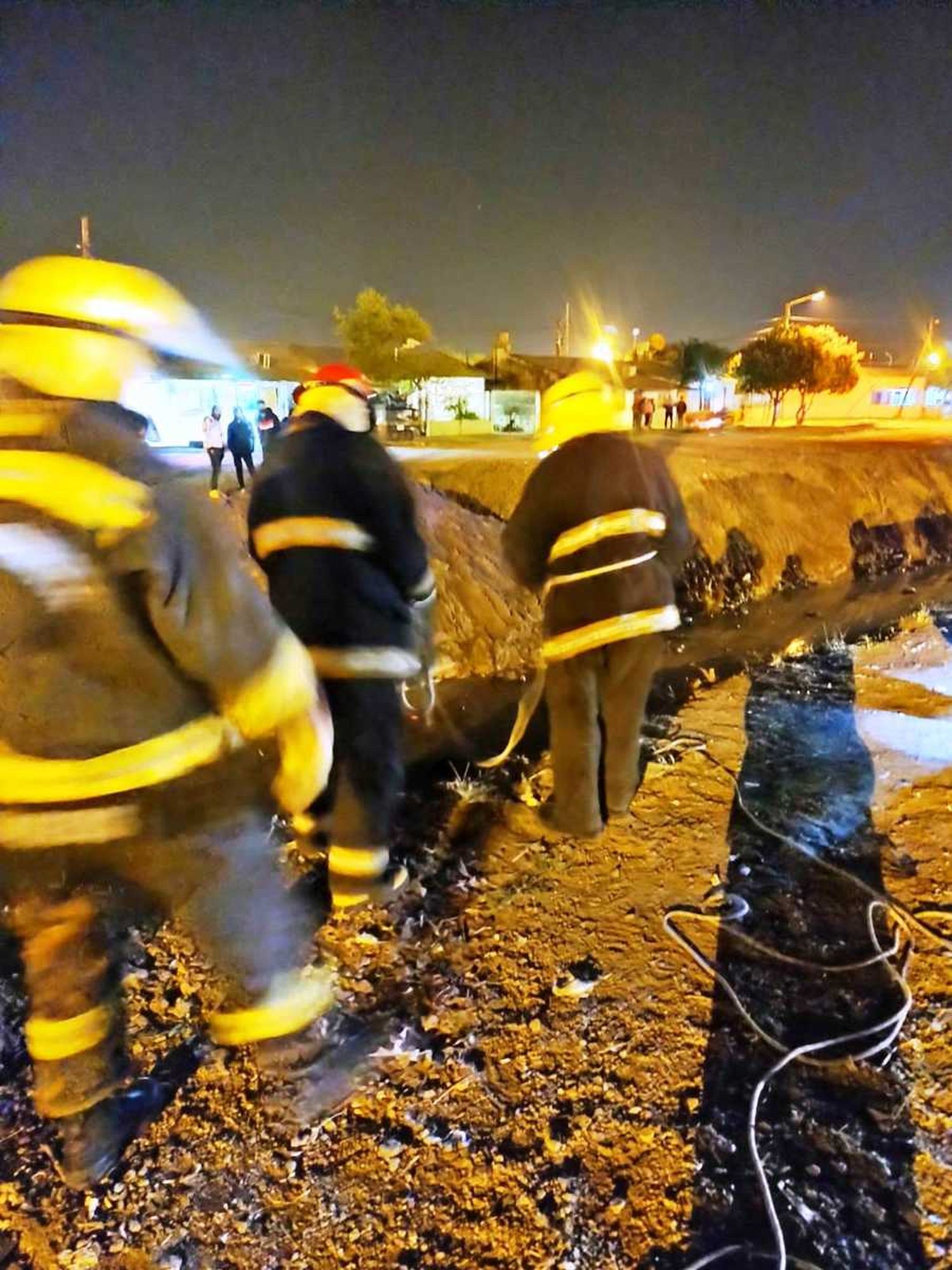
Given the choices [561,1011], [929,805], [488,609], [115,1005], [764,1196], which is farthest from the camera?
[488,609]

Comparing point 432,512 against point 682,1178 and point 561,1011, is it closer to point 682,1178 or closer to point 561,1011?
point 561,1011

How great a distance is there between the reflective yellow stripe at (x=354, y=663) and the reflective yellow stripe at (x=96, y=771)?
3.84 ft

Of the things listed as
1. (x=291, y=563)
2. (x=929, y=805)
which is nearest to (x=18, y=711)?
(x=291, y=563)

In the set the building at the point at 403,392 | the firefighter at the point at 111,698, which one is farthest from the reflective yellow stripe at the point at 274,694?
the building at the point at 403,392

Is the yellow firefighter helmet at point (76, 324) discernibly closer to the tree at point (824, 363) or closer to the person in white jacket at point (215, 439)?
the person in white jacket at point (215, 439)

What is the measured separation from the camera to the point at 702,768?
15.7ft

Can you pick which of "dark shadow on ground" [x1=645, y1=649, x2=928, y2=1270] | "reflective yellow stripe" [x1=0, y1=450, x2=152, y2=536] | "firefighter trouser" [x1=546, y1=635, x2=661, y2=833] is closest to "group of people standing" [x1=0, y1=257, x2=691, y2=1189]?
"reflective yellow stripe" [x1=0, y1=450, x2=152, y2=536]

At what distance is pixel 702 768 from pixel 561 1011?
2.25m

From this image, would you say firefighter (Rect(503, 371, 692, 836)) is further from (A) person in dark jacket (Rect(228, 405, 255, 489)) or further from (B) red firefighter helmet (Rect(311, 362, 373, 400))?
(A) person in dark jacket (Rect(228, 405, 255, 489))

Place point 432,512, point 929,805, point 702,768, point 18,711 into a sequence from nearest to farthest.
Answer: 1. point 18,711
2. point 929,805
3. point 702,768
4. point 432,512

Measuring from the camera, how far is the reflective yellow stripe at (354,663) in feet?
10.6

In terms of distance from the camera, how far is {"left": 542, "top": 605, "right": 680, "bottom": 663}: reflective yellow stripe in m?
3.60

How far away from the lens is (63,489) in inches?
69.9

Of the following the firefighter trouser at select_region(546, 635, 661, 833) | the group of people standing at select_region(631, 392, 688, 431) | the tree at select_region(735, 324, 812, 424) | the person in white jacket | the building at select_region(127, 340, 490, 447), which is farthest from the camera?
the tree at select_region(735, 324, 812, 424)
